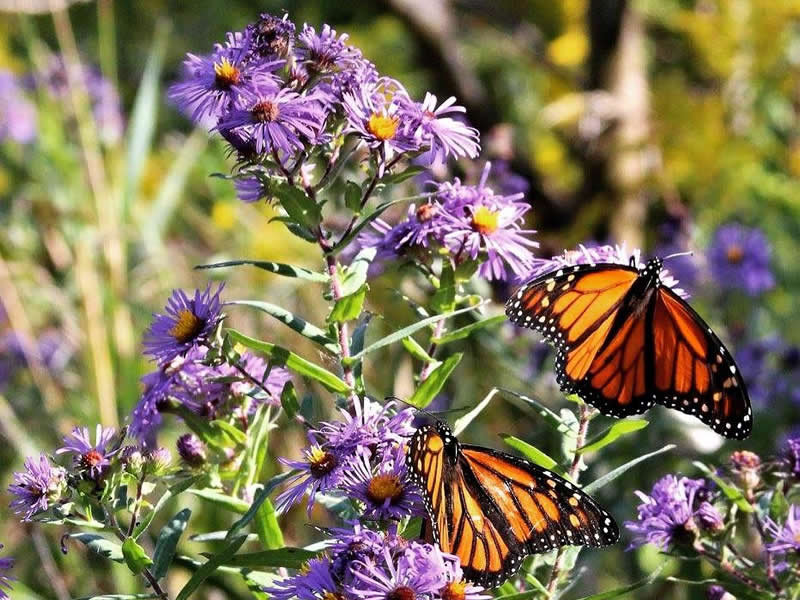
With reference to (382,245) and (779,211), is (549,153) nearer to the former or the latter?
(779,211)

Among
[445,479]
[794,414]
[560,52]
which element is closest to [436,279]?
[445,479]

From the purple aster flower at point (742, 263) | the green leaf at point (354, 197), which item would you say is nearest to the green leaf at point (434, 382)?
the green leaf at point (354, 197)

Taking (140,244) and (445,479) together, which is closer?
(445,479)

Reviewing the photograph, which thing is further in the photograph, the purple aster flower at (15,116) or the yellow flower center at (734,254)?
the purple aster flower at (15,116)

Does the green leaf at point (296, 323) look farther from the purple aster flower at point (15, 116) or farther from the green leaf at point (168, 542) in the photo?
the purple aster flower at point (15, 116)

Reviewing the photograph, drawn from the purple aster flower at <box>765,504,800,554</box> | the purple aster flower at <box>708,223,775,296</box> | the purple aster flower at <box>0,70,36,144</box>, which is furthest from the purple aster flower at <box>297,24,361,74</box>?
the purple aster flower at <box>0,70,36,144</box>

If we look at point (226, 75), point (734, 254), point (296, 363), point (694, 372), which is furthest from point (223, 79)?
point (734, 254)

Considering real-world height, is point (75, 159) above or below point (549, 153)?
below
